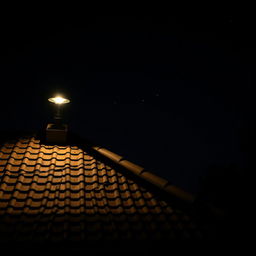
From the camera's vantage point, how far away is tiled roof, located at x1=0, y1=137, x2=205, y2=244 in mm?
3439

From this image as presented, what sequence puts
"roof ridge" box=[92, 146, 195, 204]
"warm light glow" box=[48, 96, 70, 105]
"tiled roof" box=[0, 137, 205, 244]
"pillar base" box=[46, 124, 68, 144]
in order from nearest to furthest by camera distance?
"tiled roof" box=[0, 137, 205, 244] → "roof ridge" box=[92, 146, 195, 204] → "pillar base" box=[46, 124, 68, 144] → "warm light glow" box=[48, 96, 70, 105]

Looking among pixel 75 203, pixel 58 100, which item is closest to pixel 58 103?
pixel 58 100

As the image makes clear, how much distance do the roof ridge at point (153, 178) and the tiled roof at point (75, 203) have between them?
14 centimetres

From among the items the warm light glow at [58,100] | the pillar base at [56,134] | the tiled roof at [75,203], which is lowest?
the tiled roof at [75,203]

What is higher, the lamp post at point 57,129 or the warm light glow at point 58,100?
the warm light glow at point 58,100

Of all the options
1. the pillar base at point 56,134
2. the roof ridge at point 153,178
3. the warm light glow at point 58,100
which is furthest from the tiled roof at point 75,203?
the warm light glow at point 58,100

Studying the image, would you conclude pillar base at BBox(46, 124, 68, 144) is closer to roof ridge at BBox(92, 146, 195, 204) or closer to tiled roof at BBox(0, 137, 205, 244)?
tiled roof at BBox(0, 137, 205, 244)

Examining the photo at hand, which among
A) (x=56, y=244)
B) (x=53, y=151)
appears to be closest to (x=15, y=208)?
(x=56, y=244)

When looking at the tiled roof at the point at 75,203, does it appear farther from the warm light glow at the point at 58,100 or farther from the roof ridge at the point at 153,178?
the warm light glow at the point at 58,100

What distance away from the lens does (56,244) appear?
3125mm

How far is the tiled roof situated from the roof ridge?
0.45 ft

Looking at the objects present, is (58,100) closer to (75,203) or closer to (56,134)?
(56,134)

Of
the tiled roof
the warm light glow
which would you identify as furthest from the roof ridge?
the warm light glow

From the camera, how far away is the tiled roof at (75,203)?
3.44m
